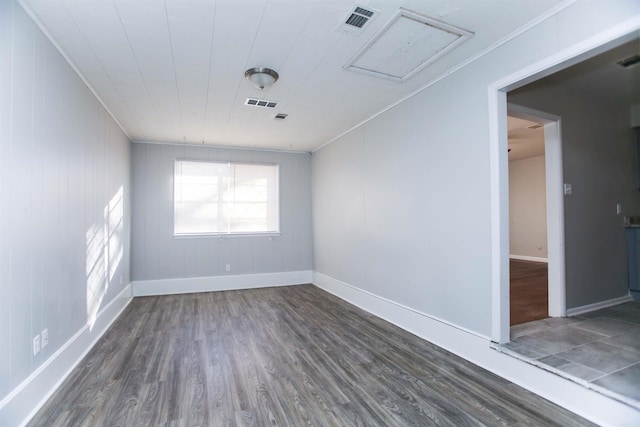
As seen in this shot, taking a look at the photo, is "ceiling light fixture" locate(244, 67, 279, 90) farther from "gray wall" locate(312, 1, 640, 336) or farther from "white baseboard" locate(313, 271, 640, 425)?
"white baseboard" locate(313, 271, 640, 425)

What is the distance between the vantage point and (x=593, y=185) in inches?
139

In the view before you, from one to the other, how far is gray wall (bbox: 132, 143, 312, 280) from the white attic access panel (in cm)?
350

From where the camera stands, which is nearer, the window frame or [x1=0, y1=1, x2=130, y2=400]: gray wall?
[x1=0, y1=1, x2=130, y2=400]: gray wall

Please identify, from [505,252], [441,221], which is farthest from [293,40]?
[505,252]

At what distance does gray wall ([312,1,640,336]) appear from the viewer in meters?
2.27

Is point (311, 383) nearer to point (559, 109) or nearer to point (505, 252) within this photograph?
point (505, 252)

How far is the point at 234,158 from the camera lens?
5809 millimetres

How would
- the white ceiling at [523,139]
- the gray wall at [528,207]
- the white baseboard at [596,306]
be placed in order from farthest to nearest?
the gray wall at [528,207]
the white ceiling at [523,139]
the white baseboard at [596,306]

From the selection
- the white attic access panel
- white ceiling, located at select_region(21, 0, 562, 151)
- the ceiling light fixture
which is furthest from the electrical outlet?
the white attic access panel

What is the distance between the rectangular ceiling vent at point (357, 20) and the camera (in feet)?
6.69

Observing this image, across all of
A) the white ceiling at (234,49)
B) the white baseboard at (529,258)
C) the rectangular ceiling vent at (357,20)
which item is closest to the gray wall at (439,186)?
the white ceiling at (234,49)

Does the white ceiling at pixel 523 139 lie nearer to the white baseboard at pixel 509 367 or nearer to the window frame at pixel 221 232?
the white baseboard at pixel 509 367

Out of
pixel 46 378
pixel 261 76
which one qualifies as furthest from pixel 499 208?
pixel 46 378

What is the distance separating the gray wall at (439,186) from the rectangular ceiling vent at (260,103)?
4.40 ft
